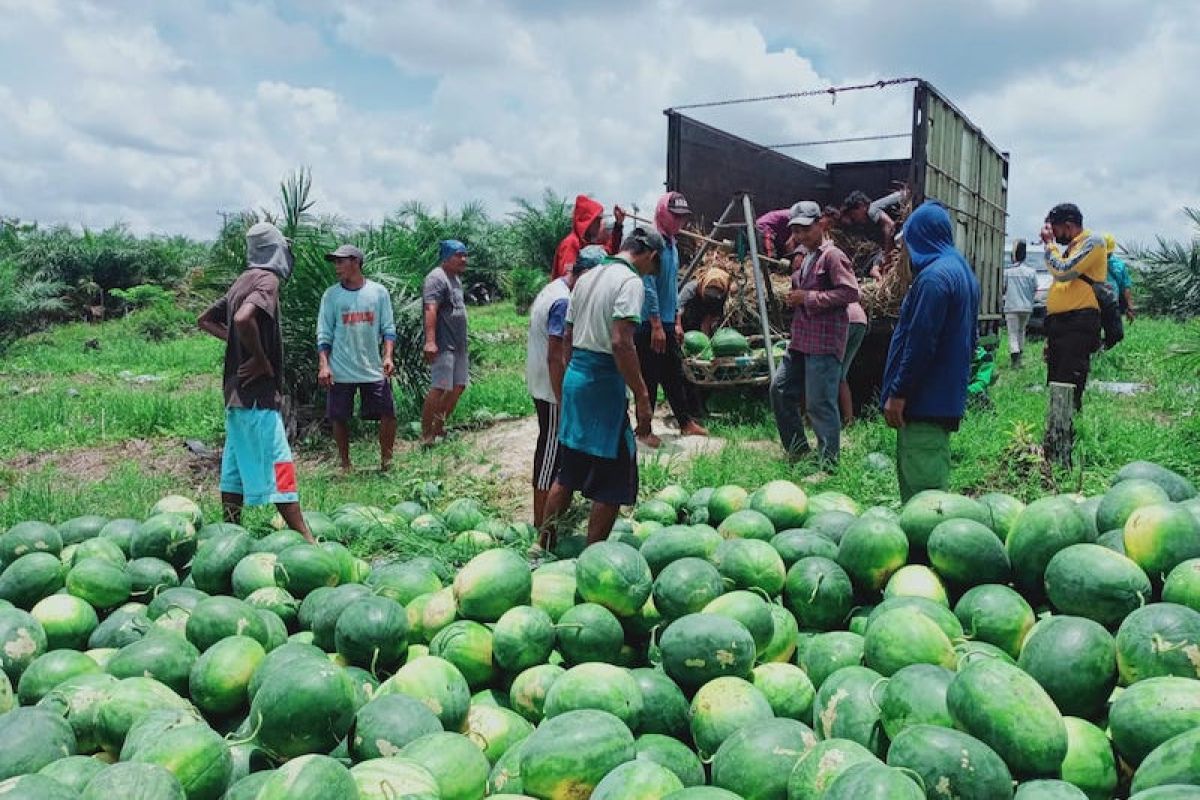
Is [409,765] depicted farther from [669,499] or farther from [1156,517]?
[669,499]

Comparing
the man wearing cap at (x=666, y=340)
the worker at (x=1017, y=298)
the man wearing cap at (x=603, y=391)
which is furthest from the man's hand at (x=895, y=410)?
the worker at (x=1017, y=298)

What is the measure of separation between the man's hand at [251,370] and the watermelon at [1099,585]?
417 centimetres

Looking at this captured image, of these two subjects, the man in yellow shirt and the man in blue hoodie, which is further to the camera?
the man in yellow shirt

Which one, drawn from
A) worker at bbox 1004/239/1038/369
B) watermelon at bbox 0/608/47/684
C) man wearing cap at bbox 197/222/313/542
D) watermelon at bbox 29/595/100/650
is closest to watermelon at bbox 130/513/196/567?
watermelon at bbox 29/595/100/650

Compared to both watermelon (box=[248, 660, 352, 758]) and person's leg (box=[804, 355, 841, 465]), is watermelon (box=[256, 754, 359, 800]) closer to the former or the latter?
watermelon (box=[248, 660, 352, 758])

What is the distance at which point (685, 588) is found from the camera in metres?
2.83

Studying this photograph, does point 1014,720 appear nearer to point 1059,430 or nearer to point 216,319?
point 1059,430

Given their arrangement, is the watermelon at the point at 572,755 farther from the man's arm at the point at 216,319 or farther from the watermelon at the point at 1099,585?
the man's arm at the point at 216,319

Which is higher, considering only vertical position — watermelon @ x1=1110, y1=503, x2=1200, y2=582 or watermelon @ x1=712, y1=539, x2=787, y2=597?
watermelon @ x1=1110, y1=503, x2=1200, y2=582

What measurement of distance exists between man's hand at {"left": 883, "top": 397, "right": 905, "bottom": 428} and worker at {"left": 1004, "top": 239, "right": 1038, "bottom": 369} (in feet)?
34.2

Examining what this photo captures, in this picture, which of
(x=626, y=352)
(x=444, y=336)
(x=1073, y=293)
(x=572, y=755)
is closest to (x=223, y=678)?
(x=572, y=755)

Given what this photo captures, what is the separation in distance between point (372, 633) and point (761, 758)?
129 centimetres

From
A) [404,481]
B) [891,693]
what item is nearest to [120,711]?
[891,693]

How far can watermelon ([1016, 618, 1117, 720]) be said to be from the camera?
222 cm
